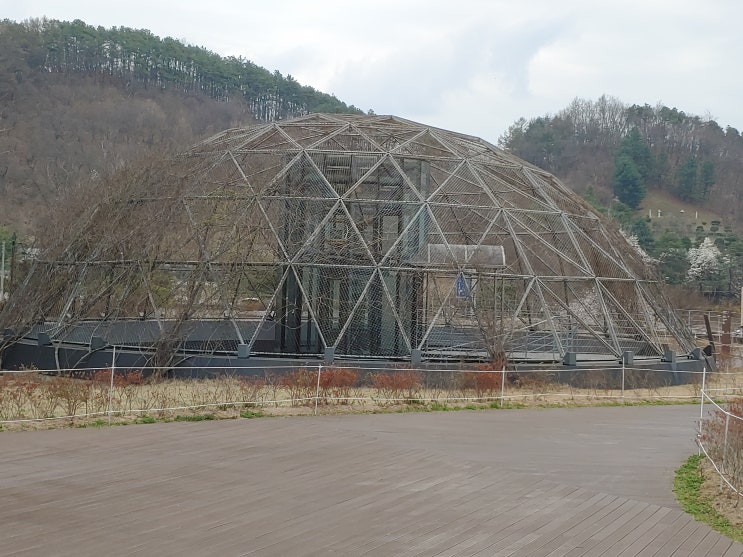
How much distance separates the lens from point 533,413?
15.1m

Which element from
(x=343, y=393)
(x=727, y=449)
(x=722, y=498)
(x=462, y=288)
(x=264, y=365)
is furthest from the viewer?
(x=462, y=288)

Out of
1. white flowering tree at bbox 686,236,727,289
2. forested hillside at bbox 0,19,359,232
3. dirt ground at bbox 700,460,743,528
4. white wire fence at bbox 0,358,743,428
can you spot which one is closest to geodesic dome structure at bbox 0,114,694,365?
white wire fence at bbox 0,358,743,428

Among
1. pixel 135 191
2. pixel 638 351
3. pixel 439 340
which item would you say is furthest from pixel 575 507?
pixel 135 191

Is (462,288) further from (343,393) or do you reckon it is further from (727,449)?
(727,449)

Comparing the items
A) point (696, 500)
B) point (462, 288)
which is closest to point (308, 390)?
point (462, 288)

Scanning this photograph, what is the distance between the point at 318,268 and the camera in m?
19.7

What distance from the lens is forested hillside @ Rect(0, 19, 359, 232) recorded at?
215ft

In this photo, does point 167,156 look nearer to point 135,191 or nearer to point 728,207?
point 135,191

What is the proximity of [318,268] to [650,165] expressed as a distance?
91459 mm

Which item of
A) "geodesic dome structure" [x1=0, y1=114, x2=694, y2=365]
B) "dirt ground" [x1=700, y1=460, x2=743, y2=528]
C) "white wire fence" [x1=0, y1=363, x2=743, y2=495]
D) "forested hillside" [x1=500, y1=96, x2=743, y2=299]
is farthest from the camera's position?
"forested hillside" [x1=500, y1=96, x2=743, y2=299]

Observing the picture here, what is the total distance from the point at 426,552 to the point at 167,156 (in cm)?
1786

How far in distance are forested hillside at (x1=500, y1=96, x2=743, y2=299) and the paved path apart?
58.6 metres

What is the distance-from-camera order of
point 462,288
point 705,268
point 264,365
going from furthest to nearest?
point 705,268
point 462,288
point 264,365

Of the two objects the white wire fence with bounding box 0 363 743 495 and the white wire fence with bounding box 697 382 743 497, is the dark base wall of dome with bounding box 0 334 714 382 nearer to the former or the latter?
the white wire fence with bounding box 0 363 743 495
